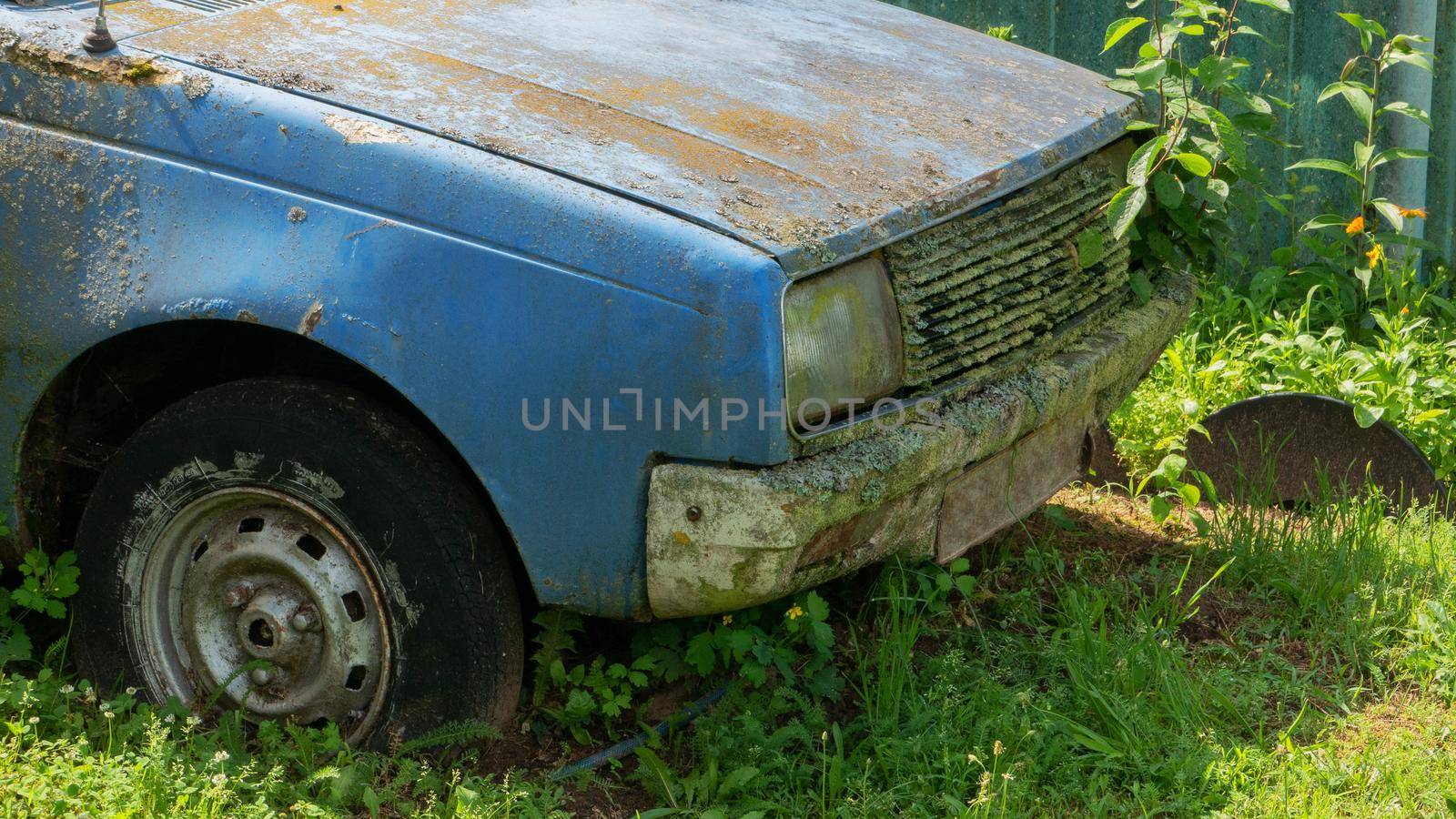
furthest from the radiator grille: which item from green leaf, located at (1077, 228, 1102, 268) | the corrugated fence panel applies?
the corrugated fence panel

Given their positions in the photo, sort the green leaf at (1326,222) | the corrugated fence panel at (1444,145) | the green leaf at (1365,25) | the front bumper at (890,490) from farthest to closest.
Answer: the corrugated fence panel at (1444,145) → the green leaf at (1326,222) → the green leaf at (1365,25) → the front bumper at (890,490)

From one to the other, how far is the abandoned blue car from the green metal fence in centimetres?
230

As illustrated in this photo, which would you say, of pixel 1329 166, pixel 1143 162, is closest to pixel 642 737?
pixel 1143 162

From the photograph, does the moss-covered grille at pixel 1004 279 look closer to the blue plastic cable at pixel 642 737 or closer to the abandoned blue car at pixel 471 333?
the abandoned blue car at pixel 471 333

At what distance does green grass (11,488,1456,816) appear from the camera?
98.1 inches

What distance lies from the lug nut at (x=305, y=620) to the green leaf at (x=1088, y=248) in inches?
65.7

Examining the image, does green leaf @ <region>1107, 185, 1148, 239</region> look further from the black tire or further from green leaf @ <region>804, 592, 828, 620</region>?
the black tire

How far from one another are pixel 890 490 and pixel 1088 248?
0.82 m

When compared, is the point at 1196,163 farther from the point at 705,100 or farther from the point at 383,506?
the point at 383,506

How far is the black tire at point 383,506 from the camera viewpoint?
8.00ft

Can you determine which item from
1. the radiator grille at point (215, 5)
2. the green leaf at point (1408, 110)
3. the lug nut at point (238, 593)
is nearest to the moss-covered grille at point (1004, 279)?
the lug nut at point (238, 593)

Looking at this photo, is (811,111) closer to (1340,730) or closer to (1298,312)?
(1340,730)

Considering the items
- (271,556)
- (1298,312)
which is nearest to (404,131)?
(271,556)

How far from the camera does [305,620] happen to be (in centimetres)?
259
